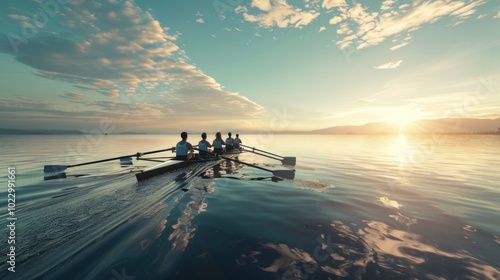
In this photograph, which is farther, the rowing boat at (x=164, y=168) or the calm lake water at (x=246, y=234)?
A: the rowing boat at (x=164, y=168)

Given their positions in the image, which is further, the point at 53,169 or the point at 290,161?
the point at 290,161

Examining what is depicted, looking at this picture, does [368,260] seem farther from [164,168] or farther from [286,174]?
[164,168]

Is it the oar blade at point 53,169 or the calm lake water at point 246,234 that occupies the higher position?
the calm lake water at point 246,234

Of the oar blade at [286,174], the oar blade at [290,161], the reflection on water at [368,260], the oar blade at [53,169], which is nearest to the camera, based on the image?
the reflection on water at [368,260]

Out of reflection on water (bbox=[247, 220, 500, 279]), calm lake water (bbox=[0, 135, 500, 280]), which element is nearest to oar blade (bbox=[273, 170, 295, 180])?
calm lake water (bbox=[0, 135, 500, 280])

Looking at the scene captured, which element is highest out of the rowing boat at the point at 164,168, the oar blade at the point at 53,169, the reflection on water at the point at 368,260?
the rowing boat at the point at 164,168

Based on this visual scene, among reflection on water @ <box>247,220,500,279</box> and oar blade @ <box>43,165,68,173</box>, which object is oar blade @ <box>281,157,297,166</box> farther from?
oar blade @ <box>43,165,68,173</box>

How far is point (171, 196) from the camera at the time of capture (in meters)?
7.81

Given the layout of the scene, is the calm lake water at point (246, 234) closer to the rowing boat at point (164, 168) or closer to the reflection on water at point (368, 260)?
the reflection on water at point (368, 260)

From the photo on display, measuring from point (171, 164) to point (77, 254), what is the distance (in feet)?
30.1

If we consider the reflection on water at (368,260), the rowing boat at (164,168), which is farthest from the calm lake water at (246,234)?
the rowing boat at (164,168)

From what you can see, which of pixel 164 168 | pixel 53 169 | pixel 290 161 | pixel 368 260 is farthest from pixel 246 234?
pixel 53 169

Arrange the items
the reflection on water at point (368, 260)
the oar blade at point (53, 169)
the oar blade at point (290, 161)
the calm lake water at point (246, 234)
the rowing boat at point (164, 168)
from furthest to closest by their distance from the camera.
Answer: the oar blade at point (290, 161)
the oar blade at point (53, 169)
the rowing boat at point (164, 168)
the reflection on water at point (368, 260)
the calm lake water at point (246, 234)

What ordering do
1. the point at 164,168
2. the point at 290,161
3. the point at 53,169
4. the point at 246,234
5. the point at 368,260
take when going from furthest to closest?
the point at 290,161
the point at 53,169
the point at 164,168
the point at 246,234
the point at 368,260
